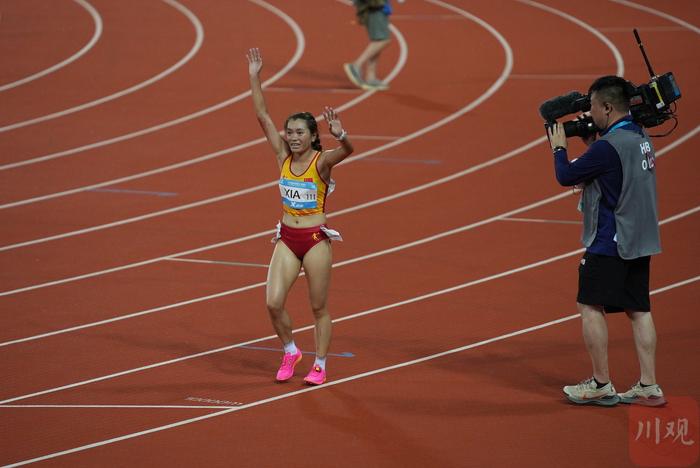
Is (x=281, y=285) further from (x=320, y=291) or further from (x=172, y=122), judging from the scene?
(x=172, y=122)

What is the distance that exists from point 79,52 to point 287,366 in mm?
11841

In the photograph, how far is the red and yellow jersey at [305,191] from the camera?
26.3 ft

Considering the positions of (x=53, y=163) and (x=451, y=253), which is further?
(x=53, y=163)

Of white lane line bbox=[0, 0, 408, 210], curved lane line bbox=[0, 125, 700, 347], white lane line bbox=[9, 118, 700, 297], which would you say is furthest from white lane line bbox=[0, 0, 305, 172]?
curved lane line bbox=[0, 125, 700, 347]

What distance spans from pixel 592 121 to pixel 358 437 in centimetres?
235

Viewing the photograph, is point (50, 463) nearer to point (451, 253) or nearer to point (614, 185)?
point (614, 185)

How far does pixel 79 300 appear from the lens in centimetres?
1010

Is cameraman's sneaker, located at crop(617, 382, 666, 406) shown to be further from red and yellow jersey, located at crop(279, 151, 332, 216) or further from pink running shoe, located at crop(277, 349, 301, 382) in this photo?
red and yellow jersey, located at crop(279, 151, 332, 216)

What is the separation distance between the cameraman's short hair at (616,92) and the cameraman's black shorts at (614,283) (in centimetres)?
91

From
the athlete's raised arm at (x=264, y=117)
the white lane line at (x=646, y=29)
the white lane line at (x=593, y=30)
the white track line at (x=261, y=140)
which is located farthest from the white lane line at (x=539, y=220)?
the white lane line at (x=646, y=29)

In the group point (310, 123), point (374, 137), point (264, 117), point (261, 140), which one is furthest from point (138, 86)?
point (310, 123)

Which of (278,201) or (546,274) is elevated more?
(278,201)

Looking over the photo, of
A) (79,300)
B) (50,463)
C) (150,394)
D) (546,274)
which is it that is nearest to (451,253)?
(546,274)

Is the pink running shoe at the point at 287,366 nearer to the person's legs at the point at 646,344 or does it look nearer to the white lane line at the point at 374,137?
the person's legs at the point at 646,344
